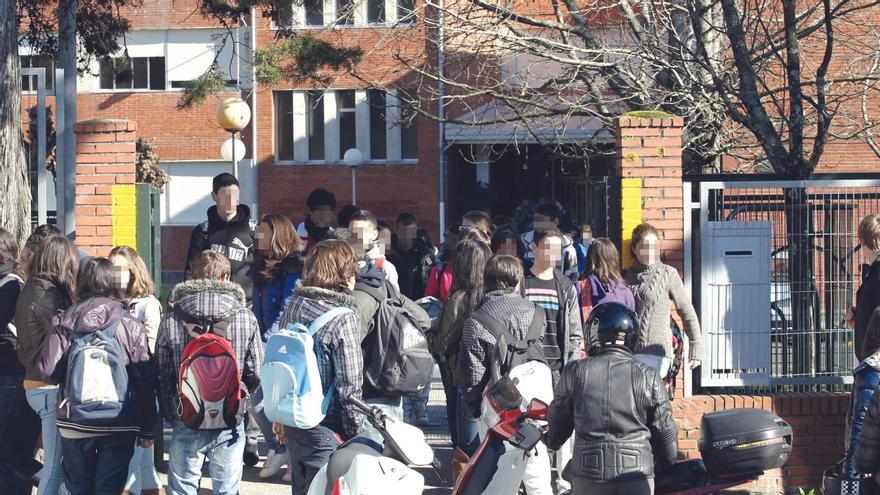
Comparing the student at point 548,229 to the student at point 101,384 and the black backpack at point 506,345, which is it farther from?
the student at point 101,384

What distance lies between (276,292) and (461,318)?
1462 millimetres

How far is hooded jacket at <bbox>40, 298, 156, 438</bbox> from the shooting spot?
611 cm

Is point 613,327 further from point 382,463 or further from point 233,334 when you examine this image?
point 233,334

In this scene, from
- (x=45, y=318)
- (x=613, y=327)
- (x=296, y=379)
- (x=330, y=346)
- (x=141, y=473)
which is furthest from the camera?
(x=141, y=473)

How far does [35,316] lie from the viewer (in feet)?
21.1

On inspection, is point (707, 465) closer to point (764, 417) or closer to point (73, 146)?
point (764, 417)

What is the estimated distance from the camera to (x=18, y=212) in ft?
30.8

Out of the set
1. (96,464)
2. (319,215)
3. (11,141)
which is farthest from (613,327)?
(11,141)

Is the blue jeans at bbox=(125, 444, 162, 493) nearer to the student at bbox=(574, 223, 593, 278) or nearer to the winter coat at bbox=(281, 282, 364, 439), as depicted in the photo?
the winter coat at bbox=(281, 282, 364, 439)

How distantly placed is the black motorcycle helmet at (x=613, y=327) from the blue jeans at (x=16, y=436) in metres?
3.90

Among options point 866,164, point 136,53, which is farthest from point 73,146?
point 136,53

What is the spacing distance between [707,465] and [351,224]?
148 inches

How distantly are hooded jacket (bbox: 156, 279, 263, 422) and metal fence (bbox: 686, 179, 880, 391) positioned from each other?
362cm

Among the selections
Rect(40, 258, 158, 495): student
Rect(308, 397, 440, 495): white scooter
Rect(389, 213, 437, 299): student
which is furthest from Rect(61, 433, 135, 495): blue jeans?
Rect(389, 213, 437, 299): student
